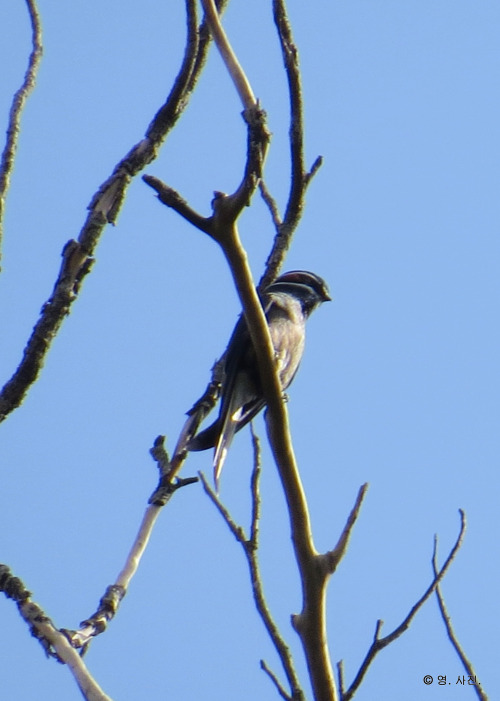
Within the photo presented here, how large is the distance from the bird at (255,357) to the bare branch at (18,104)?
107cm

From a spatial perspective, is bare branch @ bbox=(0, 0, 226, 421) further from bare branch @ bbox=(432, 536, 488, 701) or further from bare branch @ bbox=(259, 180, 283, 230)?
bare branch @ bbox=(432, 536, 488, 701)

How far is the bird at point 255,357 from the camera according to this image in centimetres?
426

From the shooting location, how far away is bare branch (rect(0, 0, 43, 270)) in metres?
3.63

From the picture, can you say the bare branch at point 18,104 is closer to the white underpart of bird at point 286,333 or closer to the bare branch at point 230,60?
the bare branch at point 230,60

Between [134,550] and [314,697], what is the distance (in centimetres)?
90

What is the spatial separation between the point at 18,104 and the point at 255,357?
4.68 ft

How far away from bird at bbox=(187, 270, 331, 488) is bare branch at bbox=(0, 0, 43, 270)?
107 cm

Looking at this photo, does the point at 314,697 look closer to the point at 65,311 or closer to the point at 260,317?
the point at 260,317

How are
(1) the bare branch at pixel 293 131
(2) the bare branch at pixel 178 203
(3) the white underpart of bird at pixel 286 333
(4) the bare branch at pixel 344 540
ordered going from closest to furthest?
(4) the bare branch at pixel 344 540
(2) the bare branch at pixel 178 203
(1) the bare branch at pixel 293 131
(3) the white underpart of bird at pixel 286 333

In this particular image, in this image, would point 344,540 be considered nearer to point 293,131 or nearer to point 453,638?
point 453,638

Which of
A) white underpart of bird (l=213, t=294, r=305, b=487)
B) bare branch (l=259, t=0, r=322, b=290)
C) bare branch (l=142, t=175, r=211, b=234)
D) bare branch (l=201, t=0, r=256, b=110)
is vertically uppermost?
white underpart of bird (l=213, t=294, r=305, b=487)

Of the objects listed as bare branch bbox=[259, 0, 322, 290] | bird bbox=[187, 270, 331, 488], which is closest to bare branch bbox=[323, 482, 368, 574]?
bird bbox=[187, 270, 331, 488]

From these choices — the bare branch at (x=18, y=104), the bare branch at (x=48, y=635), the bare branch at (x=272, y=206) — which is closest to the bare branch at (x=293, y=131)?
the bare branch at (x=272, y=206)

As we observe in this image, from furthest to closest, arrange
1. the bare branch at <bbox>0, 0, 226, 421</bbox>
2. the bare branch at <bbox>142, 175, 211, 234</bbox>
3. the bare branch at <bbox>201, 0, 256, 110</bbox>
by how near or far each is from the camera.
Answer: the bare branch at <bbox>0, 0, 226, 421</bbox>
the bare branch at <bbox>201, 0, 256, 110</bbox>
the bare branch at <bbox>142, 175, 211, 234</bbox>
